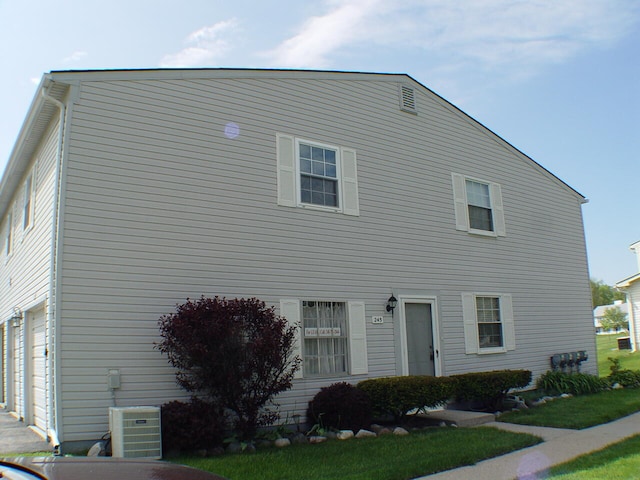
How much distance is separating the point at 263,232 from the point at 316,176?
1.68m

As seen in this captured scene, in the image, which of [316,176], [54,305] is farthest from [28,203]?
[316,176]

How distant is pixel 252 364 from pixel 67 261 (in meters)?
2.95

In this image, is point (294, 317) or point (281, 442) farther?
point (294, 317)

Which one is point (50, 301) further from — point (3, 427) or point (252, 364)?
point (3, 427)

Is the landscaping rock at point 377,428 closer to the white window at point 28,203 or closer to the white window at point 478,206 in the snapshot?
the white window at point 478,206

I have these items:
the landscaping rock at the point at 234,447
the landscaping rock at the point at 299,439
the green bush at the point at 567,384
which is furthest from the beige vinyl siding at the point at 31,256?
the green bush at the point at 567,384

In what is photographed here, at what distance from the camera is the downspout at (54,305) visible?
815 centimetres

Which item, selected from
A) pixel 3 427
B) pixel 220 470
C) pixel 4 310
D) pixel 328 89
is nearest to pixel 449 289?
pixel 328 89

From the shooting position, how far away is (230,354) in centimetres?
874

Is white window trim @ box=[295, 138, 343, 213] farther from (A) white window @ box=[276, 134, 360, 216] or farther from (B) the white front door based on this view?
(B) the white front door

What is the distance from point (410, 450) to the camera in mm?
8102

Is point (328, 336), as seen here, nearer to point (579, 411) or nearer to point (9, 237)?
point (579, 411)

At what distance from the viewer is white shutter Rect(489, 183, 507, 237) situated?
1460cm

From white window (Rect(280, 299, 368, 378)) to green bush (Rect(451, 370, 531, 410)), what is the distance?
6.04 feet
